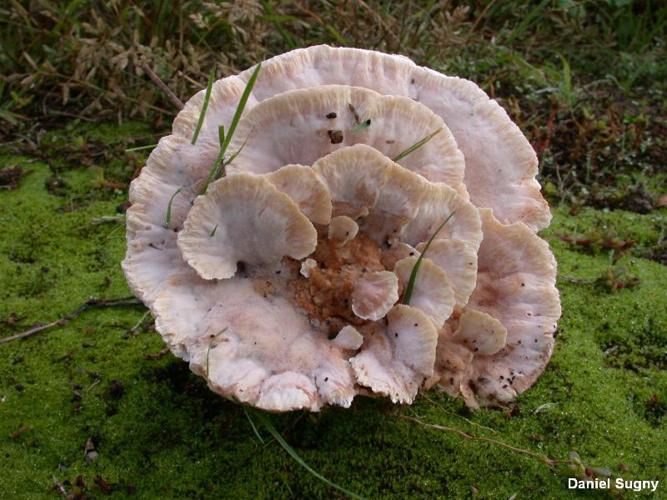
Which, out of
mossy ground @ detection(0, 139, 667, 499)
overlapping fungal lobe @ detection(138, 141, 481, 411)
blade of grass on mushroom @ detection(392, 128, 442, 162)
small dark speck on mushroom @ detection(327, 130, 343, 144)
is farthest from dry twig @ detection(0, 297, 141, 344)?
blade of grass on mushroom @ detection(392, 128, 442, 162)

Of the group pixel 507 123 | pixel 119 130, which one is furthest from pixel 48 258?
pixel 507 123

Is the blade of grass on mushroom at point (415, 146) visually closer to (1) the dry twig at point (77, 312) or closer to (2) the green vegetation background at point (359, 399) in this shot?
(2) the green vegetation background at point (359, 399)

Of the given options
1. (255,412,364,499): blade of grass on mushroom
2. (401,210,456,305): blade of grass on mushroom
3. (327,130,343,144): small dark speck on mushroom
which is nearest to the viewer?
(255,412,364,499): blade of grass on mushroom

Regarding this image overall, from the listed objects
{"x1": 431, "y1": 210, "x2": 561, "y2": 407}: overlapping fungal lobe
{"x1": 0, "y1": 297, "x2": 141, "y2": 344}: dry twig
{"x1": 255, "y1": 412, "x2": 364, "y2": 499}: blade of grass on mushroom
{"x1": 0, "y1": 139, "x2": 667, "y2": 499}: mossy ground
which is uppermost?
{"x1": 431, "y1": 210, "x2": 561, "y2": 407}: overlapping fungal lobe

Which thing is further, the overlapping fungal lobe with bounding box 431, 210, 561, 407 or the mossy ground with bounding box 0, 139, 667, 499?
the mossy ground with bounding box 0, 139, 667, 499

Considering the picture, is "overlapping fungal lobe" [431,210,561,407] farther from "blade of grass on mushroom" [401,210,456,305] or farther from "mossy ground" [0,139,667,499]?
"mossy ground" [0,139,667,499]

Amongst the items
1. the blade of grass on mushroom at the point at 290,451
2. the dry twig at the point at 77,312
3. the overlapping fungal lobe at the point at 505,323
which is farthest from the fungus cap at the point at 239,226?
the dry twig at the point at 77,312
